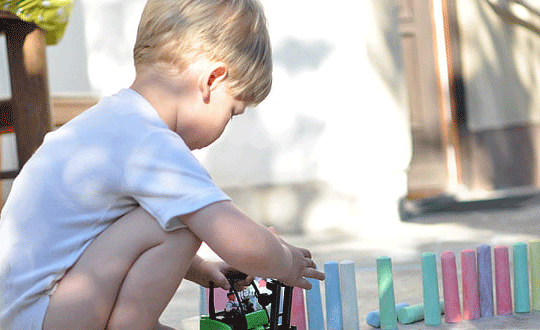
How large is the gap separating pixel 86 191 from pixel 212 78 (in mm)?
326

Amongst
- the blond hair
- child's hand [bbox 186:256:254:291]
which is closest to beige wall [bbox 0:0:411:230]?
child's hand [bbox 186:256:254:291]

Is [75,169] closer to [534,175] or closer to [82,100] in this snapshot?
[82,100]

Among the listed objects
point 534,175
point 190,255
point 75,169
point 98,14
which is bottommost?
point 534,175

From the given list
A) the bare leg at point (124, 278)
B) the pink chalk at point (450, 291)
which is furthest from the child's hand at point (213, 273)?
the pink chalk at point (450, 291)

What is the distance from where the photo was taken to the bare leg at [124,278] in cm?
136

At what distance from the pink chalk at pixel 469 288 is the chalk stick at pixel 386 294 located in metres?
0.21

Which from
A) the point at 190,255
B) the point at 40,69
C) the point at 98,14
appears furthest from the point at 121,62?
the point at 190,255

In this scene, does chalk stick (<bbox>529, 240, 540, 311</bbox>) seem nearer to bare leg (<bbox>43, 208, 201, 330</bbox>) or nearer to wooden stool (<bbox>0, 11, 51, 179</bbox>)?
bare leg (<bbox>43, 208, 201, 330</bbox>)

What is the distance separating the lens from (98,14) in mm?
A: 4492

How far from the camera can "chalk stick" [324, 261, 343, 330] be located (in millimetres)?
2010

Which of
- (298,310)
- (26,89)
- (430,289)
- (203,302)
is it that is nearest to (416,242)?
(430,289)

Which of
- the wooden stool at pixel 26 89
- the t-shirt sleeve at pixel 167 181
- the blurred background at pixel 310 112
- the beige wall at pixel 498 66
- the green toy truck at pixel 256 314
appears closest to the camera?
the t-shirt sleeve at pixel 167 181

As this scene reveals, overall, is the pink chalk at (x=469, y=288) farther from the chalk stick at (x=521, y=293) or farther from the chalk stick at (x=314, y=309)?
the chalk stick at (x=314, y=309)

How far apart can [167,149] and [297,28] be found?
10.7ft
